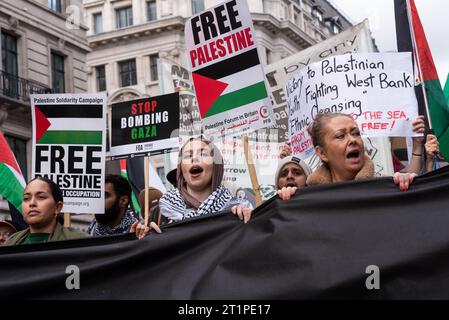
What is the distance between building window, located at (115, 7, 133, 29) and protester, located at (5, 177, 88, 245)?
4290cm

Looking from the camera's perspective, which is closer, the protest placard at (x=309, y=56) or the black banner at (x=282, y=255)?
the black banner at (x=282, y=255)

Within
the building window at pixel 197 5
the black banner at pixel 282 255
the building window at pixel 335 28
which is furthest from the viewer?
the building window at pixel 335 28

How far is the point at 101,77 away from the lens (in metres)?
46.6

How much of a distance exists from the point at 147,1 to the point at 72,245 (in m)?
43.9

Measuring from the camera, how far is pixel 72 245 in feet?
13.8

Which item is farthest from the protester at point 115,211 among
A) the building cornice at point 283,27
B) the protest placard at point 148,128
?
the building cornice at point 283,27

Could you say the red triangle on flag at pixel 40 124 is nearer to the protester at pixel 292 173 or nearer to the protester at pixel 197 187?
the protester at pixel 197 187

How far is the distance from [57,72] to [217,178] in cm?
2249

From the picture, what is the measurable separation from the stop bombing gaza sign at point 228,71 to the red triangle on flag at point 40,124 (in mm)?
1147

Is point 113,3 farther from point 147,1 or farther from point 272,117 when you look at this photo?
point 272,117

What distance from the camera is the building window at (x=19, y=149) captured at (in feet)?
77.6

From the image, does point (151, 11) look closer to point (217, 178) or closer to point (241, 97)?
point (241, 97)

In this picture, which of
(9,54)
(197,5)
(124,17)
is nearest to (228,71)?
(9,54)

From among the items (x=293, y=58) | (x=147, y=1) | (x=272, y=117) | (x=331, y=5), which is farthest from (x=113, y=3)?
(x=272, y=117)
